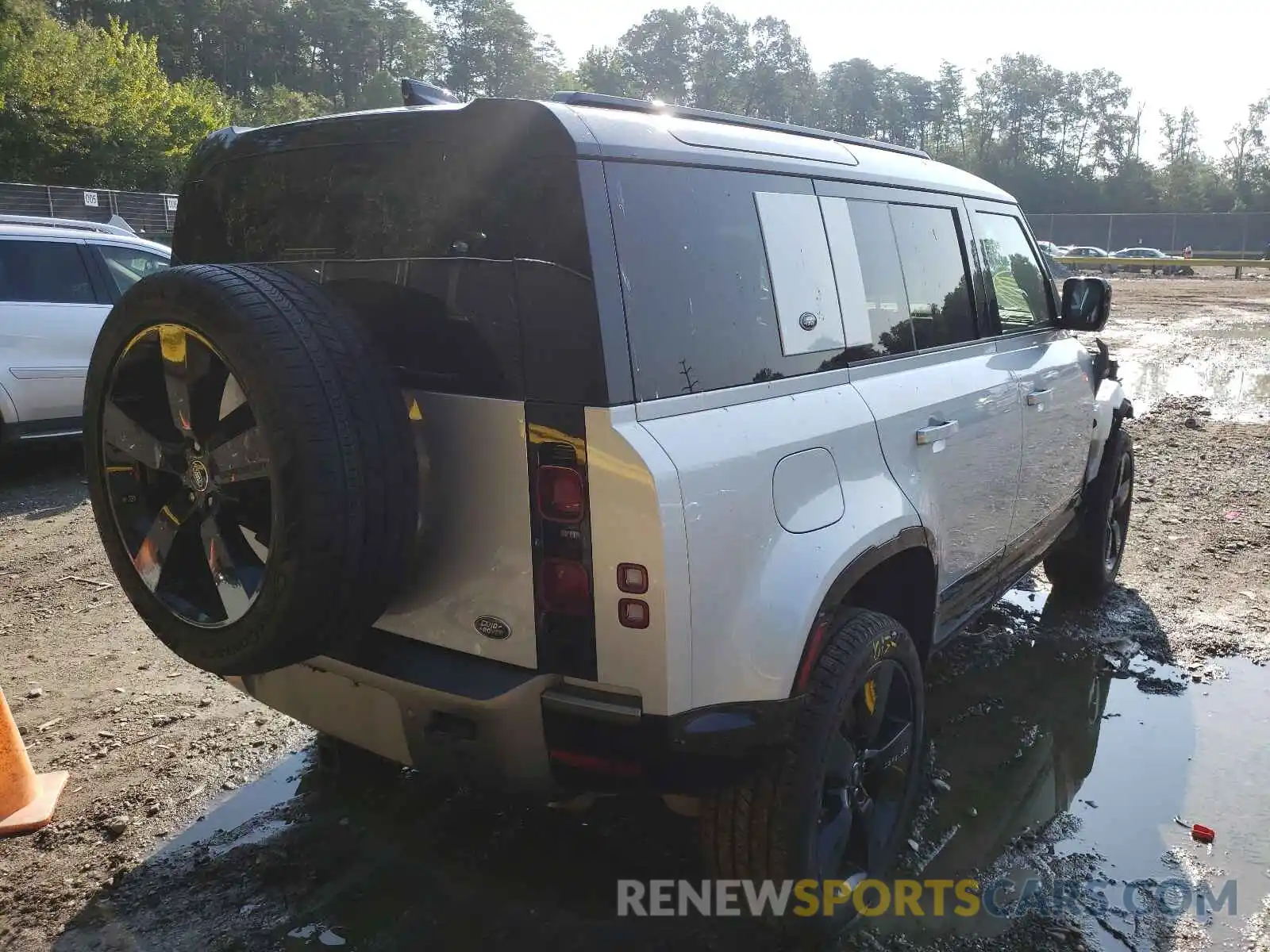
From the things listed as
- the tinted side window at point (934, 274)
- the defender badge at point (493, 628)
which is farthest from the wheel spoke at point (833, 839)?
the tinted side window at point (934, 274)

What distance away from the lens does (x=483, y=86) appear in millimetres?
93562

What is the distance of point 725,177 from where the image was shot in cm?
251

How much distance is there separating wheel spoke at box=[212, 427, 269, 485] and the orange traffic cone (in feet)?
4.92

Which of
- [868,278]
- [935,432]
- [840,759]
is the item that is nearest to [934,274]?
[868,278]

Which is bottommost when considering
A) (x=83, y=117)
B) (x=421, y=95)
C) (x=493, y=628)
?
(x=493, y=628)

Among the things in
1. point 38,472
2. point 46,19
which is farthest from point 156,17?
point 38,472

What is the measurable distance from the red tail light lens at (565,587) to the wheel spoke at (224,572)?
2.23 feet

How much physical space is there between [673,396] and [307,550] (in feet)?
2.83

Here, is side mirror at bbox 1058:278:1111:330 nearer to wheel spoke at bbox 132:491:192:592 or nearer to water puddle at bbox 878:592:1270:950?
water puddle at bbox 878:592:1270:950

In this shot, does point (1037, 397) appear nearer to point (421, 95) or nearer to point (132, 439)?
point (421, 95)

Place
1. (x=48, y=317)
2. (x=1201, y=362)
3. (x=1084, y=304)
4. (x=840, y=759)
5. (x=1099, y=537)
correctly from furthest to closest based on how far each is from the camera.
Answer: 1. (x=1201, y=362)
2. (x=48, y=317)
3. (x=1099, y=537)
4. (x=1084, y=304)
5. (x=840, y=759)

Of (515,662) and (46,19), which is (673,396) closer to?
(515,662)

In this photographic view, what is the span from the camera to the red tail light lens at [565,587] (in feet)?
7.06

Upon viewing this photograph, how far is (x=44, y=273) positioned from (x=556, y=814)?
6.54 m
